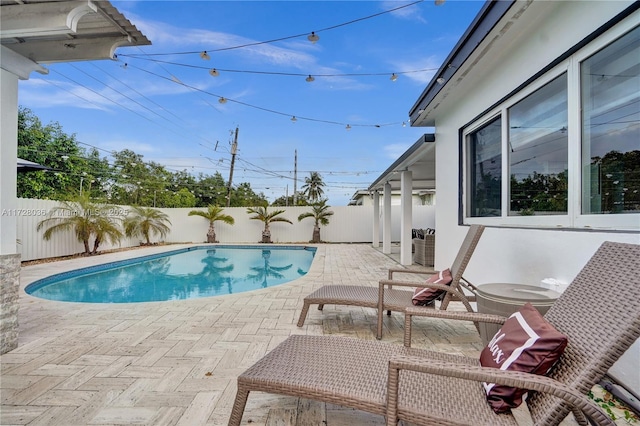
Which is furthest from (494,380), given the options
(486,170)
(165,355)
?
(486,170)

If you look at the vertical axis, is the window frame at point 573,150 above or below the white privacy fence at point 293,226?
above

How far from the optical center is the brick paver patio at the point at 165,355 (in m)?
1.98

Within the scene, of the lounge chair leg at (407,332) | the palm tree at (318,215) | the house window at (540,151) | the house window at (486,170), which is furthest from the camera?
the palm tree at (318,215)

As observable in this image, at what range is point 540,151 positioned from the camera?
3254mm

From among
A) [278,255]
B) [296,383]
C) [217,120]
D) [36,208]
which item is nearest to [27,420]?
[296,383]

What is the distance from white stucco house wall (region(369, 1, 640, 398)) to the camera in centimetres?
226

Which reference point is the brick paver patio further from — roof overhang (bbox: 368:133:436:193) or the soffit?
roof overhang (bbox: 368:133:436:193)

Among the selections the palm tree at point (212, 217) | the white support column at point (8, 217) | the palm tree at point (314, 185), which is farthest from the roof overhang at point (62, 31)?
the palm tree at point (314, 185)

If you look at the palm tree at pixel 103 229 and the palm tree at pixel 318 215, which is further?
the palm tree at pixel 318 215

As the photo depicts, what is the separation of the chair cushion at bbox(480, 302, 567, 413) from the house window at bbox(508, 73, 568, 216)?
180cm

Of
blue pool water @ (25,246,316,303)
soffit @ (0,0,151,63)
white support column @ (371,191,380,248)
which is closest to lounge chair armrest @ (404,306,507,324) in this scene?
soffit @ (0,0,151,63)

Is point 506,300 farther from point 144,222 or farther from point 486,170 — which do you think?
point 144,222

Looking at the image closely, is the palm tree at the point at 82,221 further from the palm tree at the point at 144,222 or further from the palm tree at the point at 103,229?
the palm tree at the point at 144,222

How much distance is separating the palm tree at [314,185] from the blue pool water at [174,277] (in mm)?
23282
